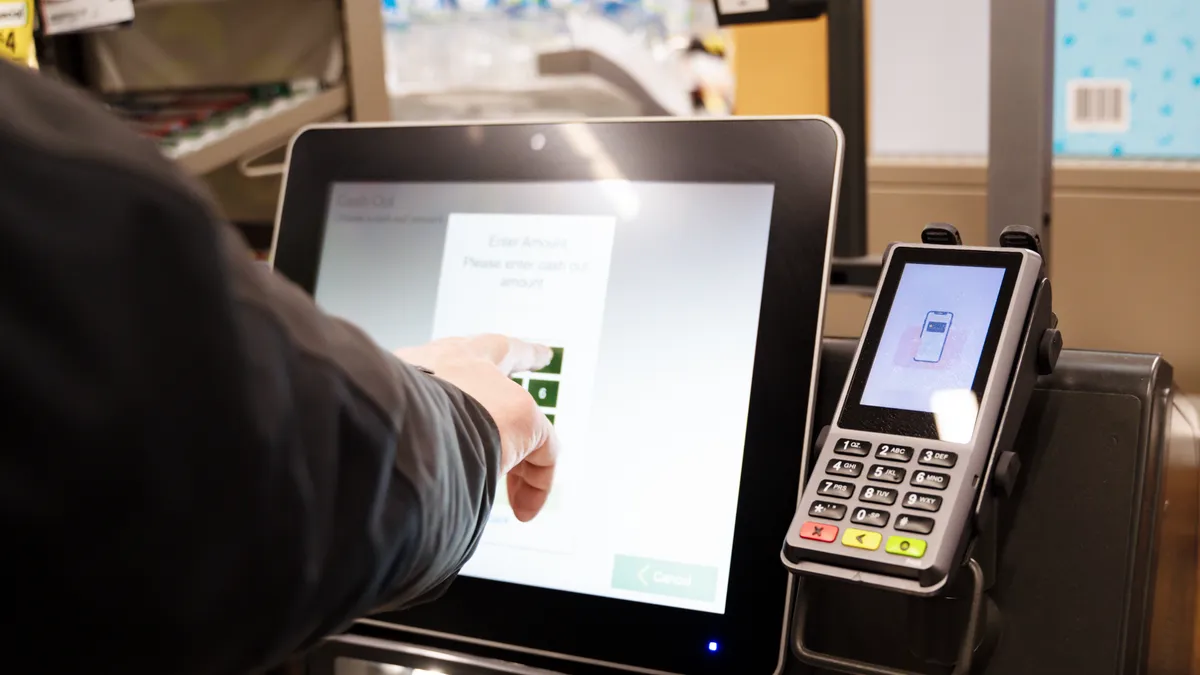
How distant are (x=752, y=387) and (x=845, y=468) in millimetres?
98

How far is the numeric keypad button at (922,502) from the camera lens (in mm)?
507

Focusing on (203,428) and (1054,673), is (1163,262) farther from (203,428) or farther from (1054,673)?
(203,428)

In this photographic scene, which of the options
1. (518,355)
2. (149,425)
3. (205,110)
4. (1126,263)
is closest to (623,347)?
(518,355)

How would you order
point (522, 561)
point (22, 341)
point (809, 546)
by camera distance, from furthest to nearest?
point (522, 561) < point (809, 546) < point (22, 341)

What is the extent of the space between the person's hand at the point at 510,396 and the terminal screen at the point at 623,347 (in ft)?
0.09

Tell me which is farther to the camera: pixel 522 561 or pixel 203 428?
pixel 522 561

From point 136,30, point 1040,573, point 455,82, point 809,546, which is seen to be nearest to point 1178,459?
point 1040,573

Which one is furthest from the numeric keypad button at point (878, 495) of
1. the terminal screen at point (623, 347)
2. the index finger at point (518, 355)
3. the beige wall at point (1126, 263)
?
the beige wall at point (1126, 263)

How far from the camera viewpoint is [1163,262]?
1.00 metres

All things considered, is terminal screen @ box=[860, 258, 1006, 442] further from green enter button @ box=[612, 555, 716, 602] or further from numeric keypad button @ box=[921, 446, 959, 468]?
green enter button @ box=[612, 555, 716, 602]

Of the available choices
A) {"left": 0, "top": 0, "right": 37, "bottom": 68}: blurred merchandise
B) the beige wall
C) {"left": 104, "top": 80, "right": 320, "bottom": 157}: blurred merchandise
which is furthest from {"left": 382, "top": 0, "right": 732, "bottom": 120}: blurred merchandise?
{"left": 0, "top": 0, "right": 37, "bottom": 68}: blurred merchandise

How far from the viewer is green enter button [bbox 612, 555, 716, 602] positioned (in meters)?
0.62

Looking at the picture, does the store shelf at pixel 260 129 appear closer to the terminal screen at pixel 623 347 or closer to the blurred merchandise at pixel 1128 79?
the terminal screen at pixel 623 347

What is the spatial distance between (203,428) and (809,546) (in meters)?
0.31
